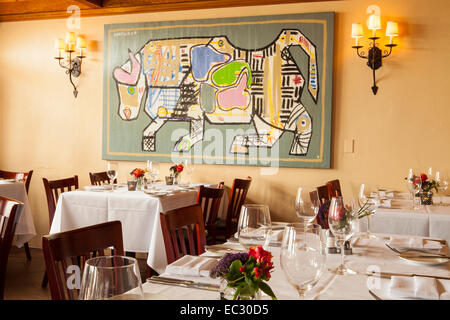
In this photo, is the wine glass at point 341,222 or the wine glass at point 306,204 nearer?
the wine glass at point 341,222

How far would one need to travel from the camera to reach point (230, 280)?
112 centimetres

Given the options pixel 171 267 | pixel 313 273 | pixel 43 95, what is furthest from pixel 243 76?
pixel 313 273

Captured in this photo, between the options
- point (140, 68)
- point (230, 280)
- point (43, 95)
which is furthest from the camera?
point (43, 95)

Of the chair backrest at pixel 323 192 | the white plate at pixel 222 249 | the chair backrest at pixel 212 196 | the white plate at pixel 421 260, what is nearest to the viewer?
the white plate at pixel 421 260

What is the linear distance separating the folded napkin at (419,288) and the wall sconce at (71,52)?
17.4 ft

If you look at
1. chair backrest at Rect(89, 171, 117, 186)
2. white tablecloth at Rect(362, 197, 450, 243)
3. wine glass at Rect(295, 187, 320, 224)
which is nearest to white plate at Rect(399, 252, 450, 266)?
wine glass at Rect(295, 187, 320, 224)

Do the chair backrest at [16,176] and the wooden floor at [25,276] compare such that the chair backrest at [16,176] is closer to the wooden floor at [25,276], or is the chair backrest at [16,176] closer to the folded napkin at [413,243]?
the wooden floor at [25,276]

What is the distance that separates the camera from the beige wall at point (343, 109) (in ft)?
16.0

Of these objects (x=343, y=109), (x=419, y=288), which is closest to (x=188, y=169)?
(x=343, y=109)

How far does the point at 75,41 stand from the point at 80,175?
5.32ft

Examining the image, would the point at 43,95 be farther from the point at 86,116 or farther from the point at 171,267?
the point at 171,267

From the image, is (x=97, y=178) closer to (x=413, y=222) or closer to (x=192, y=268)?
(x=413, y=222)

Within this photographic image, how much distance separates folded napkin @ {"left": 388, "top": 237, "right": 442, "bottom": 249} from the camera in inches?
82.4

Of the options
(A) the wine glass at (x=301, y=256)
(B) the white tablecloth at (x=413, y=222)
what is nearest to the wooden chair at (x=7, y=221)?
(A) the wine glass at (x=301, y=256)
